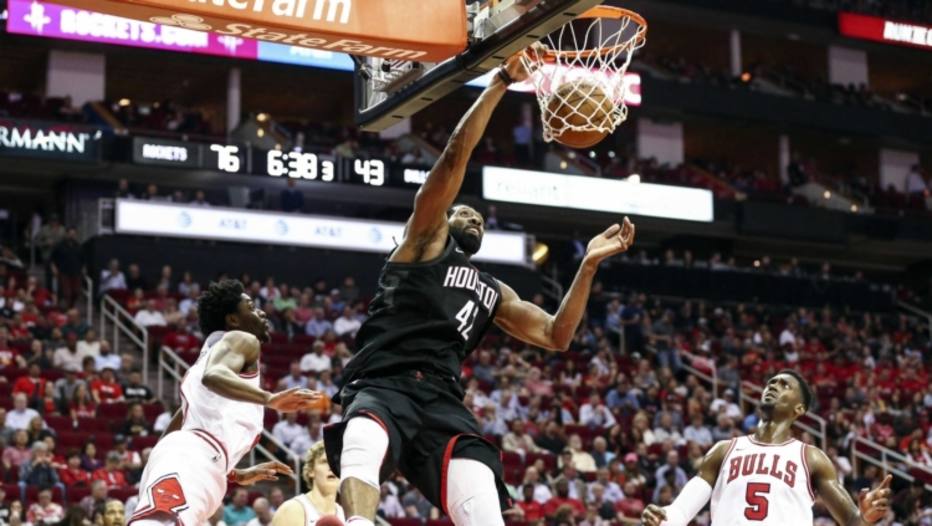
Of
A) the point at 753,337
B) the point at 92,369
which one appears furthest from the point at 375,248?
the point at 92,369

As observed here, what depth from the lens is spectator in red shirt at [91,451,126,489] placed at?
15750mm

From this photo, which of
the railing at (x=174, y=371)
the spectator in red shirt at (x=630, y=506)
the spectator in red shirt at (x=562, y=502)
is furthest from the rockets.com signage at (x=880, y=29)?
the spectator in red shirt at (x=562, y=502)

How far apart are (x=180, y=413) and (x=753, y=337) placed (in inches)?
873

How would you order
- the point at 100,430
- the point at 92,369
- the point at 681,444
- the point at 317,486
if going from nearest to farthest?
the point at 317,486 → the point at 100,430 → the point at 92,369 → the point at 681,444

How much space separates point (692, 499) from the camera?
28.2 feet

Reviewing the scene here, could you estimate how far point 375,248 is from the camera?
28.0m

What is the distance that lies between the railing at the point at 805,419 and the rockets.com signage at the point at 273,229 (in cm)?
518

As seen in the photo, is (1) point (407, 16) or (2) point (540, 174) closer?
(1) point (407, 16)

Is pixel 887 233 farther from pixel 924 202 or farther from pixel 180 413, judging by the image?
pixel 180 413

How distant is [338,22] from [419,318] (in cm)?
173

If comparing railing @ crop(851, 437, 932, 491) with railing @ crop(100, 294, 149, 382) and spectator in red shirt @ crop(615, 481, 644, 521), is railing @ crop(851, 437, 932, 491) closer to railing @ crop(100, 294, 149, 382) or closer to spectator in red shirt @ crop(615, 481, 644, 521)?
spectator in red shirt @ crop(615, 481, 644, 521)

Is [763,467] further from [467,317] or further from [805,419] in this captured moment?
[805,419]

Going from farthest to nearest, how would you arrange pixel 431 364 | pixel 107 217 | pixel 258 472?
pixel 107 217
pixel 258 472
pixel 431 364

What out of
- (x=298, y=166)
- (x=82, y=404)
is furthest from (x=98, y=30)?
(x=82, y=404)
